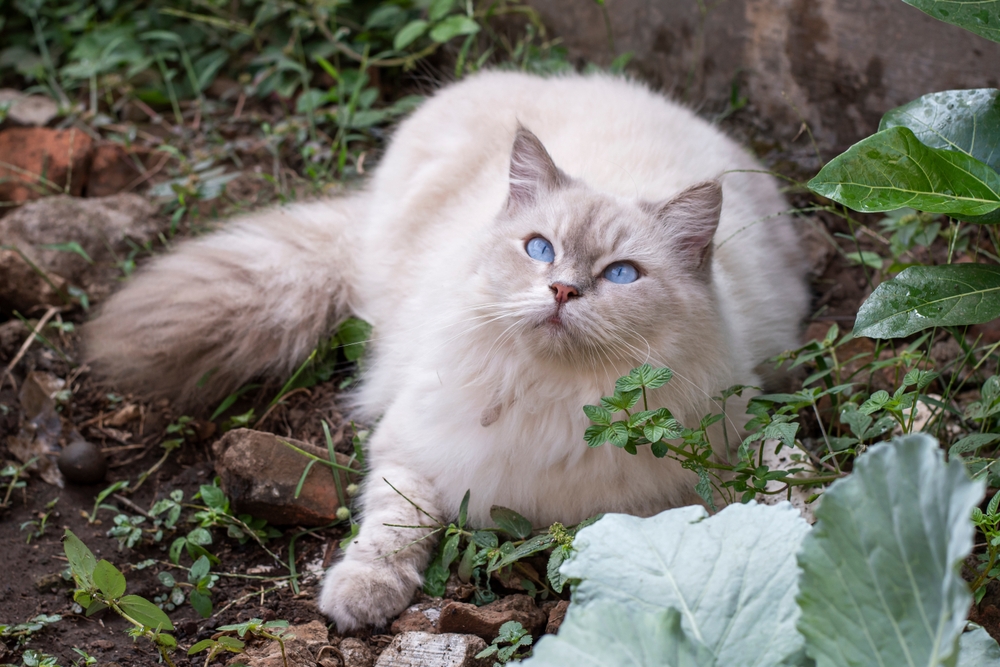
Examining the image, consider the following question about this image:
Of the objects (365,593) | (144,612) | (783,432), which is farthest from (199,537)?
(783,432)

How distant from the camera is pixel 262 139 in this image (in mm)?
4258

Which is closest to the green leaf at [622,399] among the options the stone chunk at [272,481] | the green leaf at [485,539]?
the green leaf at [485,539]

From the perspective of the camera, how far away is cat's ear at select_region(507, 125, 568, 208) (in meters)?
2.34

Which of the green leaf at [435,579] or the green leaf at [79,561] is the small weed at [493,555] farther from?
the green leaf at [79,561]

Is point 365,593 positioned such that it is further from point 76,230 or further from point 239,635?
point 76,230

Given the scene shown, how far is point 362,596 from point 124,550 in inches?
32.8

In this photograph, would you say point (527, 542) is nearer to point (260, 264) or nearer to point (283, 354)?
point (283, 354)

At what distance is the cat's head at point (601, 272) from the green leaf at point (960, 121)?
516mm

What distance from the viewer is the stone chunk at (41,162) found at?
12.4 ft

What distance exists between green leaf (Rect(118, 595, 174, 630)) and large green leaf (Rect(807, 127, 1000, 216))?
1.88 metres

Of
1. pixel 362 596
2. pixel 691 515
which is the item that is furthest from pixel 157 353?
pixel 691 515

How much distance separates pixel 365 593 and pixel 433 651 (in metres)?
0.28

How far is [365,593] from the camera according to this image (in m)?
2.17

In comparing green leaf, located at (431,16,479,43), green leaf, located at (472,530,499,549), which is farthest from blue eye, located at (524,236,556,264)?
green leaf, located at (431,16,479,43)
